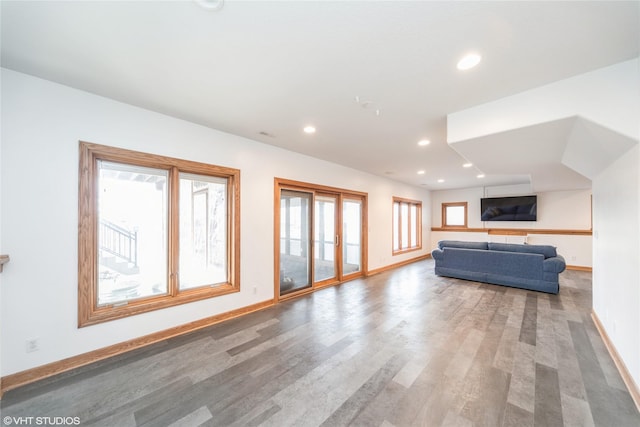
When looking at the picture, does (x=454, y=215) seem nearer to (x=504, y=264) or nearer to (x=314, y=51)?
(x=504, y=264)

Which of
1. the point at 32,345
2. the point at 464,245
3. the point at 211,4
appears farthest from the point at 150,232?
the point at 464,245

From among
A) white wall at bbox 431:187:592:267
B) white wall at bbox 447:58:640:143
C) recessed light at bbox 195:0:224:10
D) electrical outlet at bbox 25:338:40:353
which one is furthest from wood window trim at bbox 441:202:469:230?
electrical outlet at bbox 25:338:40:353

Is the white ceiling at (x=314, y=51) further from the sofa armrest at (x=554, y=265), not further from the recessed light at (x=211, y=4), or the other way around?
the sofa armrest at (x=554, y=265)

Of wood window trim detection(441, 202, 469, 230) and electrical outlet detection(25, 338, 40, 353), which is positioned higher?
wood window trim detection(441, 202, 469, 230)

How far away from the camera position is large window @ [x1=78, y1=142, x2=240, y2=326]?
7.79 ft

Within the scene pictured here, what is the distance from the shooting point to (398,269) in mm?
6660

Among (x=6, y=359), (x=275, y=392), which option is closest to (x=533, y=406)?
(x=275, y=392)

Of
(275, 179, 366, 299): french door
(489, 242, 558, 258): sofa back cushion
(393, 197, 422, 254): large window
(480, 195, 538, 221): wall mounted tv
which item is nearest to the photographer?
(275, 179, 366, 299): french door

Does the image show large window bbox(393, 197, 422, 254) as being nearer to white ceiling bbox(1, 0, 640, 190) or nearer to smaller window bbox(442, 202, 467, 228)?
smaller window bbox(442, 202, 467, 228)

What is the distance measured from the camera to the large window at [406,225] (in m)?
7.33

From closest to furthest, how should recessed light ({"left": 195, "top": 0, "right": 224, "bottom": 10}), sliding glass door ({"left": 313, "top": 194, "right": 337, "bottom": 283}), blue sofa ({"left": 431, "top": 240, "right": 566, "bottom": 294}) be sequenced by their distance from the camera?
recessed light ({"left": 195, "top": 0, "right": 224, "bottom": 10})
blue sofa ({"left": 431, "top": 240, "right": 566, "bottom": 294})
sliding glass door ({"left": 313, "top": 194, "right": 337, "bottom": 283})

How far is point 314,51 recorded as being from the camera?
5.63ft

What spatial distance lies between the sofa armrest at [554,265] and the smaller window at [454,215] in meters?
4.21

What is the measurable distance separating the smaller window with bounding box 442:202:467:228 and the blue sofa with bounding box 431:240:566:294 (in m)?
3.31
